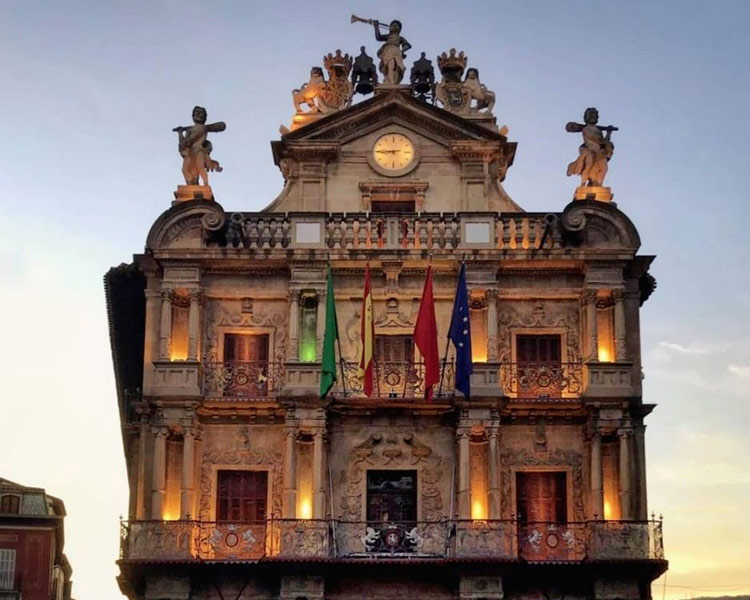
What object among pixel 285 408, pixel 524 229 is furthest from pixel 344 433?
pixel 524 229

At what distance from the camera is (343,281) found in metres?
44.3

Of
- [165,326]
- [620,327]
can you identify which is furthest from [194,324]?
[620,327]

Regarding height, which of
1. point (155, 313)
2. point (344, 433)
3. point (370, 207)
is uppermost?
point (370, 207)

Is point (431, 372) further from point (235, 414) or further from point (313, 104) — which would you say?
point (313, 104)

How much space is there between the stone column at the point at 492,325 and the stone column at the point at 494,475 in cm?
207

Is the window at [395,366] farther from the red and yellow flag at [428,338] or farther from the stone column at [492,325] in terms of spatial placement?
the stone column at [492,325]

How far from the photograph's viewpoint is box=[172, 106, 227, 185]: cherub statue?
149 feet

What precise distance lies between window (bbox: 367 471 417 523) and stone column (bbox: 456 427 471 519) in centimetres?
154

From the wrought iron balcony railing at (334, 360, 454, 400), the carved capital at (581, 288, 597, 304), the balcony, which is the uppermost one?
the carved capital at (581, 288, 597, 304)

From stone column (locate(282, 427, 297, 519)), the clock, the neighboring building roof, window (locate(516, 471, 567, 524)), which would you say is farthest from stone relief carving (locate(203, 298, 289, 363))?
the neighboring building roof

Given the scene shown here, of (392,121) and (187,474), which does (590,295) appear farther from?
(187,474)

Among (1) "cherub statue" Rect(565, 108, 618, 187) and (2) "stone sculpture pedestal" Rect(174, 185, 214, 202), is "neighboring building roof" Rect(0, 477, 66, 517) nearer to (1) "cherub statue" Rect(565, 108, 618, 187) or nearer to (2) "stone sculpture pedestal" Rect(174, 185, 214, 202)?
(2) "stone sculpture pedestal" Rect(174, 185, 214, 202)

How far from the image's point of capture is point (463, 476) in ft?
138

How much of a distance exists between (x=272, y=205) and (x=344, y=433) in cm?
693
